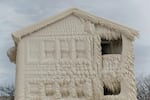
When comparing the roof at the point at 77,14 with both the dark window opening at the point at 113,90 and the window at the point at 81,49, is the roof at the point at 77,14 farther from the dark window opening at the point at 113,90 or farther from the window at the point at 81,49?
the dark window opening at the point at 113,90

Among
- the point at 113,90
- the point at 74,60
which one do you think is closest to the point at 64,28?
the point at 74,60

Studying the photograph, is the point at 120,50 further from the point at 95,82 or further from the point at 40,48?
the point at 40,48

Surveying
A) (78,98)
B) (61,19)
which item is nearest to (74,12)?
(61,19)

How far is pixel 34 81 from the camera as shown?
8812mm

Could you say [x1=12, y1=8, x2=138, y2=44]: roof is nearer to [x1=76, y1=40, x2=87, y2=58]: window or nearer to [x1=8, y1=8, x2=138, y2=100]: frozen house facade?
[x1=8, y1=8, x2=138, y2=100]: frozen house facade

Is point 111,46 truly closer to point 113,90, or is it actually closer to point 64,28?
point 113,90

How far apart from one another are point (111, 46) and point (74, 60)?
114 cm

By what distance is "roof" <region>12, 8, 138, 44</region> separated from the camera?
8961 mm

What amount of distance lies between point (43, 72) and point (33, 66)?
30 cm

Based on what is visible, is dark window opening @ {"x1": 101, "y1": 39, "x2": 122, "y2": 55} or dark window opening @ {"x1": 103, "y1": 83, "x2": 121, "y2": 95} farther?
dark window opening @ {"x1": 101, "y1": 39, "x2": 122, "y2": 55}

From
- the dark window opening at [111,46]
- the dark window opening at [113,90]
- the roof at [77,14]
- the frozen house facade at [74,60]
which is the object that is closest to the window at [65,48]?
the frozen house facade at [74,60]

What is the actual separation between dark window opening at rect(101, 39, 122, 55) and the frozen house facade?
0.09ft

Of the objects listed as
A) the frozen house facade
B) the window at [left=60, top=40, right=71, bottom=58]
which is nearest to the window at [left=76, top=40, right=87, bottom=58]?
the frozen house facade

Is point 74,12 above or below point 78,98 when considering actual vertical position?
above
